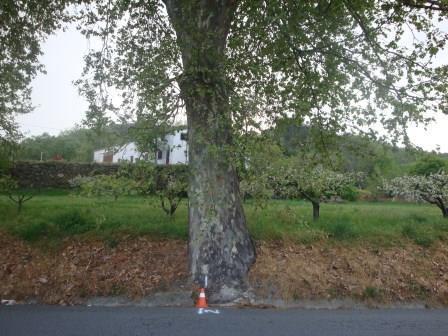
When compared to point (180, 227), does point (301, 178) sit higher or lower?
higher

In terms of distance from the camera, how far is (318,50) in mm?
9312

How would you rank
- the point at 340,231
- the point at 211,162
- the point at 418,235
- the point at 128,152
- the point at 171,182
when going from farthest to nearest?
the point at 418,235
the point at 340,231
the point at 128,152
the point at 171,182
the point at 211,162

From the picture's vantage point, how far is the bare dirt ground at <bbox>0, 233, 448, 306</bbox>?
869cm

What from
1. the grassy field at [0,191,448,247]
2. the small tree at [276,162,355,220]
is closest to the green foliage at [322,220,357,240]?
the grassy field at [0,191,448,247]

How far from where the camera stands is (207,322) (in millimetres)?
6898

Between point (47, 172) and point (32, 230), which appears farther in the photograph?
point (47, 172)

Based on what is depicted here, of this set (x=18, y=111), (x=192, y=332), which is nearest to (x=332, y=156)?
(x=192, y=332)

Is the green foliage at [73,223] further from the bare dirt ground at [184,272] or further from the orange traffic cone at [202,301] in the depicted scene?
the orange traffic cone at [202,301]

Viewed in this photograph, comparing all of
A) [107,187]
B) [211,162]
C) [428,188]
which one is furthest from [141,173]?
[428,188]

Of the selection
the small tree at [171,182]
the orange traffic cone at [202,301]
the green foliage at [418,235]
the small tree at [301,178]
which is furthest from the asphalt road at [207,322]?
the green foliage at [418,235]

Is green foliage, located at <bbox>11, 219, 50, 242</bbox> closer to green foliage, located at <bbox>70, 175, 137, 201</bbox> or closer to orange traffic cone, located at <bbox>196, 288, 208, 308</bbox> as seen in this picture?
green foliage, located at <bbox>70, 175, 137, 201</bbox>

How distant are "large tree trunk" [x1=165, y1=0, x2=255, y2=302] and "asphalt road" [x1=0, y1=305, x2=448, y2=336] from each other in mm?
902

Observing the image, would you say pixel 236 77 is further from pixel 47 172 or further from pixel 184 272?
pixel 47 172

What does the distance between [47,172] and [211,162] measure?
1803cm
